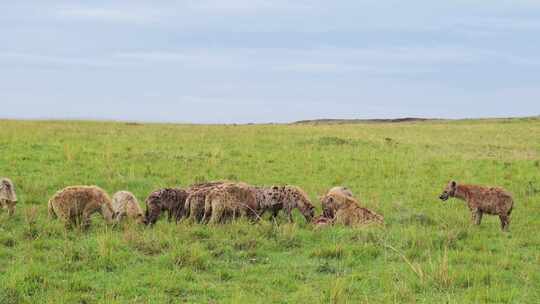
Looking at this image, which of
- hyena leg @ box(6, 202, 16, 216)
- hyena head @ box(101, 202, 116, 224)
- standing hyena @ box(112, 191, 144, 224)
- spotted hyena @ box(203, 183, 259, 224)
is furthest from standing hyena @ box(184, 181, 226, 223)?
hyena leg @ box(6, 202, 16, 216)

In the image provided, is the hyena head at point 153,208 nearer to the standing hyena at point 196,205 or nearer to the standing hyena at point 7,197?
the standing hyena at point 196,205

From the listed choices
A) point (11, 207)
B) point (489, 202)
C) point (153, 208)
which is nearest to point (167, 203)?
point (153, 208)

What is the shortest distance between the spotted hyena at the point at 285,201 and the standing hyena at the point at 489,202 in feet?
10.3

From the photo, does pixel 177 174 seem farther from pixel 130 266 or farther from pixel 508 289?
pixel 508 289

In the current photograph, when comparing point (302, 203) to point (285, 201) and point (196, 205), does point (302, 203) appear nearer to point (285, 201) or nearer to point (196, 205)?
point (285, 201)

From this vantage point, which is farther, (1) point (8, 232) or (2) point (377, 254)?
(1) point (8, 232)

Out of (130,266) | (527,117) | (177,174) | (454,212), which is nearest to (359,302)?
(130,266)

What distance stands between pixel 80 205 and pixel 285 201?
390 cm

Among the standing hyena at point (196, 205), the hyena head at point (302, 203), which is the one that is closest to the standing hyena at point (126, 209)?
the standing hyena at point (196, 205)

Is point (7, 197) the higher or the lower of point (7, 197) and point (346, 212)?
the higher

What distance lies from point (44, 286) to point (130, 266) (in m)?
1.30

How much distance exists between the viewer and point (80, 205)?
10.8 meters

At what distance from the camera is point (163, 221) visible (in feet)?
37.9

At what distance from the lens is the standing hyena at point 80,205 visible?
10.8m
